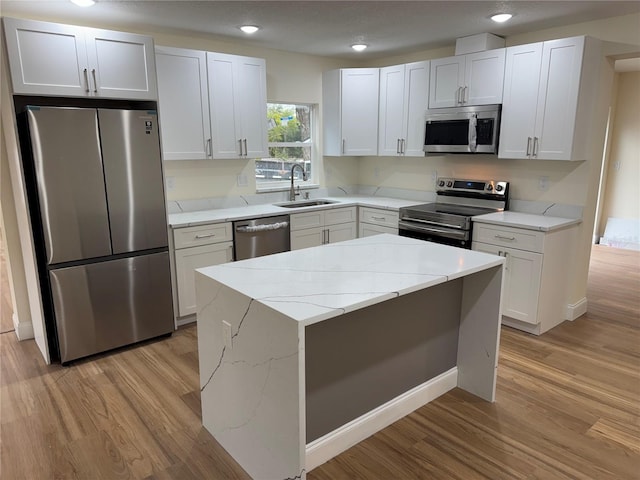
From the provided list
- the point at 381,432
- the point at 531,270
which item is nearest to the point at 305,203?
the point at 531,270

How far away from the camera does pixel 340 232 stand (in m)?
4.69

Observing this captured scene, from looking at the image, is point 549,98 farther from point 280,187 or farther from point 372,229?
point 280,187

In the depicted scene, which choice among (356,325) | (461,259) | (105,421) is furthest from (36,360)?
(461,259)

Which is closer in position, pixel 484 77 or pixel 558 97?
pixel 558 97

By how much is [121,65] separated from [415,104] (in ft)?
8.90

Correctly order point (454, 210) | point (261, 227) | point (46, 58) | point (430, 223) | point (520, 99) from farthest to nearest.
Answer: point (454, 210) < point (430, 223) < point (261, 227) < point (520, 99) < point (46, 58)

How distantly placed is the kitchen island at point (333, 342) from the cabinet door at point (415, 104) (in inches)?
77.1

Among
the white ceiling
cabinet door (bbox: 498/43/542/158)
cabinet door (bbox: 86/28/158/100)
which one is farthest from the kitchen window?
cabinet door (bbox: 498/43/542/158)

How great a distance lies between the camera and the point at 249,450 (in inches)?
81.4

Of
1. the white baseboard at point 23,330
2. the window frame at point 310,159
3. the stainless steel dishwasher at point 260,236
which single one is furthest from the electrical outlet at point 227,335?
the window frame at point 310,159

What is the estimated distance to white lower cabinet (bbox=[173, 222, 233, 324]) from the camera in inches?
141

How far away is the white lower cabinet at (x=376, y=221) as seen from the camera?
14.6ft

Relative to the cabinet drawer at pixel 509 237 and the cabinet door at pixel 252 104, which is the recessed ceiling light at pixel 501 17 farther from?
the cabinet door at pixel 252 104

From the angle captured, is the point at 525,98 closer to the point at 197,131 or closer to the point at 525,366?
the point at 525,366
